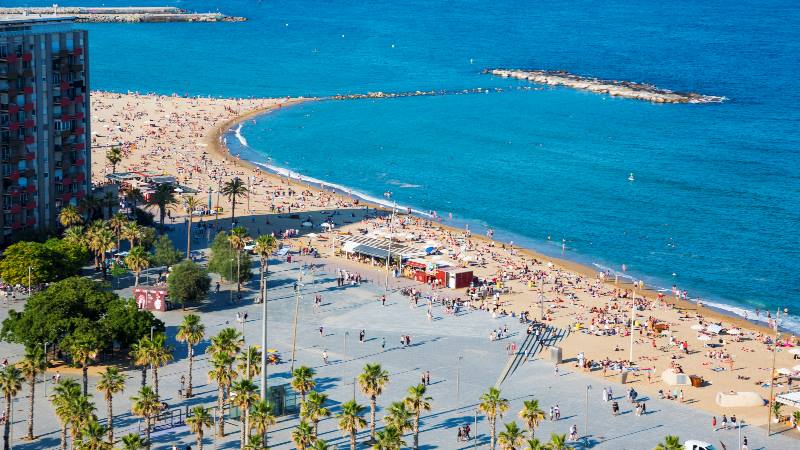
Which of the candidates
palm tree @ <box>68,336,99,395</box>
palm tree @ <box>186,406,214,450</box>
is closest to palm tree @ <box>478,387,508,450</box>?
palm tree @ <box>186,406,214,450</box>

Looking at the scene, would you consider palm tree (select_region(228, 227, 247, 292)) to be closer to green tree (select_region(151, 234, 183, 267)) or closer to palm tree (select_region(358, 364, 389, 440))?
green tree (select_region(151, 234, 183, 267))

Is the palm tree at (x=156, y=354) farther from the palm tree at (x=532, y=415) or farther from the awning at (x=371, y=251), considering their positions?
the awning at (x=371, y=251)

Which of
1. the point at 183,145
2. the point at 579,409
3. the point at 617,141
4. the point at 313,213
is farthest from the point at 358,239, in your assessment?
the point at 617,141

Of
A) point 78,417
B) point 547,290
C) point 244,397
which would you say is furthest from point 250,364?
point 547,290

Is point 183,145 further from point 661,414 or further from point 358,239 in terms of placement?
point 661,414

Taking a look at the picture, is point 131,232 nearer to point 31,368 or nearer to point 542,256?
point 31,368
